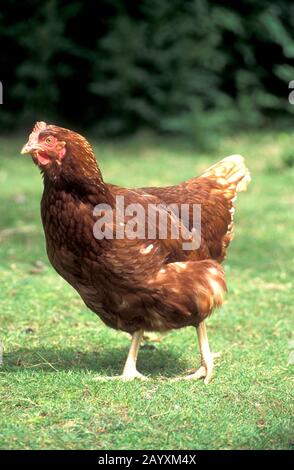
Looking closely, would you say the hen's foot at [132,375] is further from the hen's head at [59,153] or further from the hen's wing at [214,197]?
the hen's head at [59,153]

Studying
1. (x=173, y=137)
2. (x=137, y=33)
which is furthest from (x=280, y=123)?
(x=137, y=33)

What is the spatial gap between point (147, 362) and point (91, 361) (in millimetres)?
382

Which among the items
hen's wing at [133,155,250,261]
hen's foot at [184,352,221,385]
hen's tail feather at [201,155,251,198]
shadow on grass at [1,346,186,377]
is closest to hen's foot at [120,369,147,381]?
shadow on grass at [1,346,186,377]

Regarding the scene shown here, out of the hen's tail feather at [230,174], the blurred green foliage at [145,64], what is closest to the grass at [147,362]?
the hen's tail feather at [230,174]

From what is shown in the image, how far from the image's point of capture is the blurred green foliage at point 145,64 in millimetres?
14703

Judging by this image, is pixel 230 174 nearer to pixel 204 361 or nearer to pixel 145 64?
pixel 204 361

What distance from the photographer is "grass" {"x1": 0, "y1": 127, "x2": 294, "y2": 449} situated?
4.54m

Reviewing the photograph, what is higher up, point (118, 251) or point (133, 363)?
point (118, 251)

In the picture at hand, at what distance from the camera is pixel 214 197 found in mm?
6094

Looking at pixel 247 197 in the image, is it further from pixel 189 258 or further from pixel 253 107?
pixel 189 258

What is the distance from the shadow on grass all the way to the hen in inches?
10.8

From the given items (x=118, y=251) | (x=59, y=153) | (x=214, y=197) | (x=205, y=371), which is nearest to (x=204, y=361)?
(x=205, y=371)

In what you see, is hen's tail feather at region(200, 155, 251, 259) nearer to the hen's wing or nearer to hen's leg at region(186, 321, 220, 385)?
the hen's wing

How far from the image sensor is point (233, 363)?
5973 millimetres
